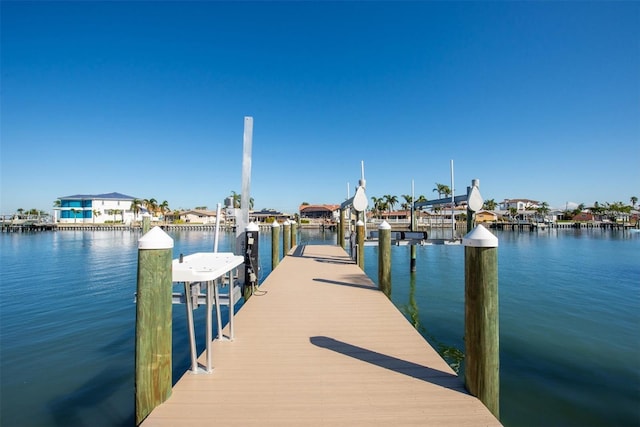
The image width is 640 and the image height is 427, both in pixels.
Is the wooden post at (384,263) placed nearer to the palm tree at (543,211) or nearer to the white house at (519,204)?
the palm tree at (543,211)

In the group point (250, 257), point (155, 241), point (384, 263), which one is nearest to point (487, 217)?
point (384, 263)

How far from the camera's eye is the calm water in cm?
470

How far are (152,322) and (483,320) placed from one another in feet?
9.77

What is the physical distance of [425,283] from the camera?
13.8 m

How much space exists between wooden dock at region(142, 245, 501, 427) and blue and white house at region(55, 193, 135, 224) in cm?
8211

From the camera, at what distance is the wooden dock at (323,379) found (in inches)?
104

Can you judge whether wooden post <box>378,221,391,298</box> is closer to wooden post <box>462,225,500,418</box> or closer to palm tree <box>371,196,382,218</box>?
wooden post <box>462,225,500,418</box>

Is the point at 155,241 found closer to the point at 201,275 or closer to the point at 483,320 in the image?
the point at 201,275

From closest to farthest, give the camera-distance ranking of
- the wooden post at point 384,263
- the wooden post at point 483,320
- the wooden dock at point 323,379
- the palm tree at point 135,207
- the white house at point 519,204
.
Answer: the wooden dock at point 323,379, the wooden post at point 483,320, the wooden post at point 384,263, the palm tree at point 135,207, the white house at point 519,204

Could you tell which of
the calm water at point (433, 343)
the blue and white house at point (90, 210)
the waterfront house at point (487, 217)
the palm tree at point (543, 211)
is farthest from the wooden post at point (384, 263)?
the palm tree at point (543, 211)

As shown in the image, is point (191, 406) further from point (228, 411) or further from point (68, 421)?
point (68, 421)

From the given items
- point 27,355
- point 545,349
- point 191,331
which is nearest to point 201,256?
point 191,331

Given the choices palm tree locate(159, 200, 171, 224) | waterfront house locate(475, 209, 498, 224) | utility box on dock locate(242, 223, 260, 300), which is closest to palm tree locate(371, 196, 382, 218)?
waterfront house locate(475, 209, 498, 224)

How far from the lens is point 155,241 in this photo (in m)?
2.72
